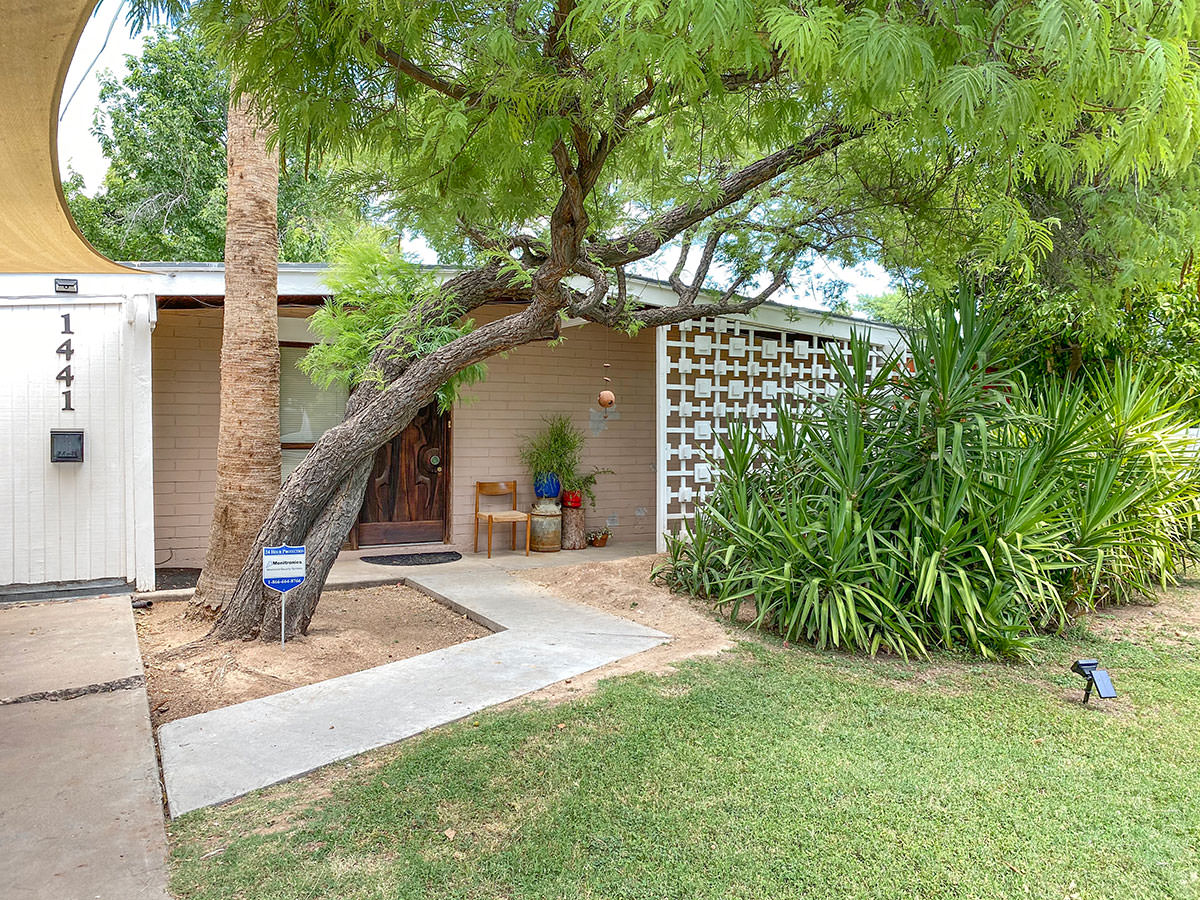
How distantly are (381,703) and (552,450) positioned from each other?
519 centimetres

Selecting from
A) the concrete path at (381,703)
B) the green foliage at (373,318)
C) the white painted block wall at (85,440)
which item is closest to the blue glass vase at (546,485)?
the green foliage at (373,318)

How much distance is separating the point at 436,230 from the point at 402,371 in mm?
1389

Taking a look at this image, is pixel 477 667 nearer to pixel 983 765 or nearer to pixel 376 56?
pixel 983 765

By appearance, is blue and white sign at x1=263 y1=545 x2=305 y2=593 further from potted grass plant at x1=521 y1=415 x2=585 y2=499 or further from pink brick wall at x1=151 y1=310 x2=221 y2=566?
potted grass plant at x1=521 y1=415 x2=585 y2=499

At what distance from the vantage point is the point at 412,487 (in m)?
8.46

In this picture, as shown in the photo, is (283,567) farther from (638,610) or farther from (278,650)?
(638,610)

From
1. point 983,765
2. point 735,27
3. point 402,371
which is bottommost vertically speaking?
point 983,765

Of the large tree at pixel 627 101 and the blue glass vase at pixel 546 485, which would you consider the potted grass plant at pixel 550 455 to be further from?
the large tree at pixel 627 101

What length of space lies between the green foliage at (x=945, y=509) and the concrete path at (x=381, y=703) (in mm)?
1051

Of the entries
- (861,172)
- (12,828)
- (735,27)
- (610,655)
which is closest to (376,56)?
(735,27)

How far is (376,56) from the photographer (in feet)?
8.30

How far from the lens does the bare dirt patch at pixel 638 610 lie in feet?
14.0

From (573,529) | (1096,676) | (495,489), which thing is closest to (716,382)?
(573,529)

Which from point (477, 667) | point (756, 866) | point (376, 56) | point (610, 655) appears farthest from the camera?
point (610, 655)
